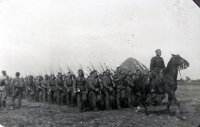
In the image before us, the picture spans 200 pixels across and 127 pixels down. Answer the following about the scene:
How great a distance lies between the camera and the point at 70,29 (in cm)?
683

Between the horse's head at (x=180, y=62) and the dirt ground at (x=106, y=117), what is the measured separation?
2.29 ft

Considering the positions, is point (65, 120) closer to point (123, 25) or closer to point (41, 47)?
point (41, 47)

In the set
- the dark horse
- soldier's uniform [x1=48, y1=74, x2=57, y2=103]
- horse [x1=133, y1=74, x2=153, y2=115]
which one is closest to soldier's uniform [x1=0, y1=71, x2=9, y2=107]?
soldier's uniform [x1=48, y1=74, x2=57, y2=103]

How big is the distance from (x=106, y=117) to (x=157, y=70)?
133cm

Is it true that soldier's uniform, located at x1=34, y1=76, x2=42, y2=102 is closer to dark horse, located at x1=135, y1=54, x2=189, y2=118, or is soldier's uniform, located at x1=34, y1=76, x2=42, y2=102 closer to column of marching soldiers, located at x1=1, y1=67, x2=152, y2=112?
column of marching soldiers, located at x1=1, y1=67, x2=152, y2=112

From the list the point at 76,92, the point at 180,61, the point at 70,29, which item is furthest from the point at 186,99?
the point at 70,29

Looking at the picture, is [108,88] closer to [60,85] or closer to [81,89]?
[81,89]

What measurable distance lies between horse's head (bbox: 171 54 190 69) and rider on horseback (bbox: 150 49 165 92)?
23cm

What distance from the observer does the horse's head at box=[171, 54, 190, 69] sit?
22.9 ft

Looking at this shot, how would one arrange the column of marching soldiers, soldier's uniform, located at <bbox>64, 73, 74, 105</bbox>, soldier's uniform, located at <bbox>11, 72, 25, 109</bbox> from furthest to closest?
soldier's uniform, located at <bbox>64, 73, 74, 105</bbox>, soldier's uniform, located at <bbox>11, 72, 25, 109</bbox>, the column of marching soldiers

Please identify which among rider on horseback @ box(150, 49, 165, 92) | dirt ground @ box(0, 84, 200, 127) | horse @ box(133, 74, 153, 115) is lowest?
dirt ground @ box(0, 84, 200, 127)

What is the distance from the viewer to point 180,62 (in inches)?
276

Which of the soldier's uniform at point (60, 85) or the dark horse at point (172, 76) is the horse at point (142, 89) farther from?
the soldier's uniform at point (60, 85)

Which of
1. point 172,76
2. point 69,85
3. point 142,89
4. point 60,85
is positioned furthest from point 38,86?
point 172,76
